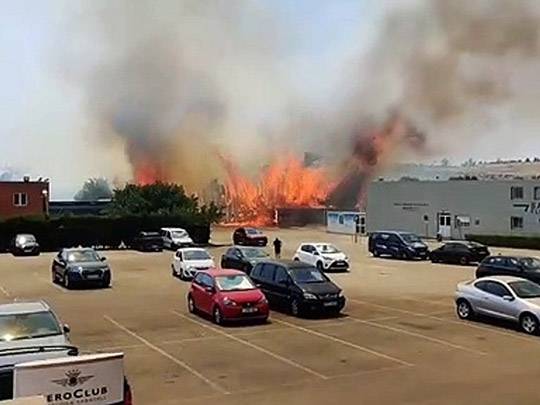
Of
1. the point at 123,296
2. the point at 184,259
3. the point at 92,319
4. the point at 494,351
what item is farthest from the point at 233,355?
the point at 184,259

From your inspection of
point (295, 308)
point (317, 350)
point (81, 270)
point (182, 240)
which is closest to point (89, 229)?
point (182, 240)

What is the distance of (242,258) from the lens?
110ft

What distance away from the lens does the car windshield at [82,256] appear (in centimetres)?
3149

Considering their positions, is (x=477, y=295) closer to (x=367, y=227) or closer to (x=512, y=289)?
(x=512, y=289)

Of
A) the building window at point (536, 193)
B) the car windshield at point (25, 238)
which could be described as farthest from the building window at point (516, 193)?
the car windshield at point (25, 238)

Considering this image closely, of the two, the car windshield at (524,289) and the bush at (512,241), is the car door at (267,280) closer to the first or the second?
the car windshield at (524,289)

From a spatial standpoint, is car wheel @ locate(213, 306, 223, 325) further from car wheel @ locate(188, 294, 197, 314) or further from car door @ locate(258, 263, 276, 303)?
car door @ locate(258, 263, 276, 303)

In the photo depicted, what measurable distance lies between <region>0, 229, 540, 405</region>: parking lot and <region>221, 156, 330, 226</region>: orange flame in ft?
249

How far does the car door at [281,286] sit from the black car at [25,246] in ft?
102

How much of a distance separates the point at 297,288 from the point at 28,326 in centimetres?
1039

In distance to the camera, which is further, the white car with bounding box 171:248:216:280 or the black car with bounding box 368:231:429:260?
the black car with bounding box 368:231:429:260

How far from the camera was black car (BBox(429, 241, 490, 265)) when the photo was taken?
41.1m

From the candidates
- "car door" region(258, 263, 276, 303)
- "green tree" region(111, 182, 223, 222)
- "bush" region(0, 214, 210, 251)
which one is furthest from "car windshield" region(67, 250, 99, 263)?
"green tree" region(111, 182, 223, 222)

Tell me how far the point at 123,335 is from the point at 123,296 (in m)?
8.86
